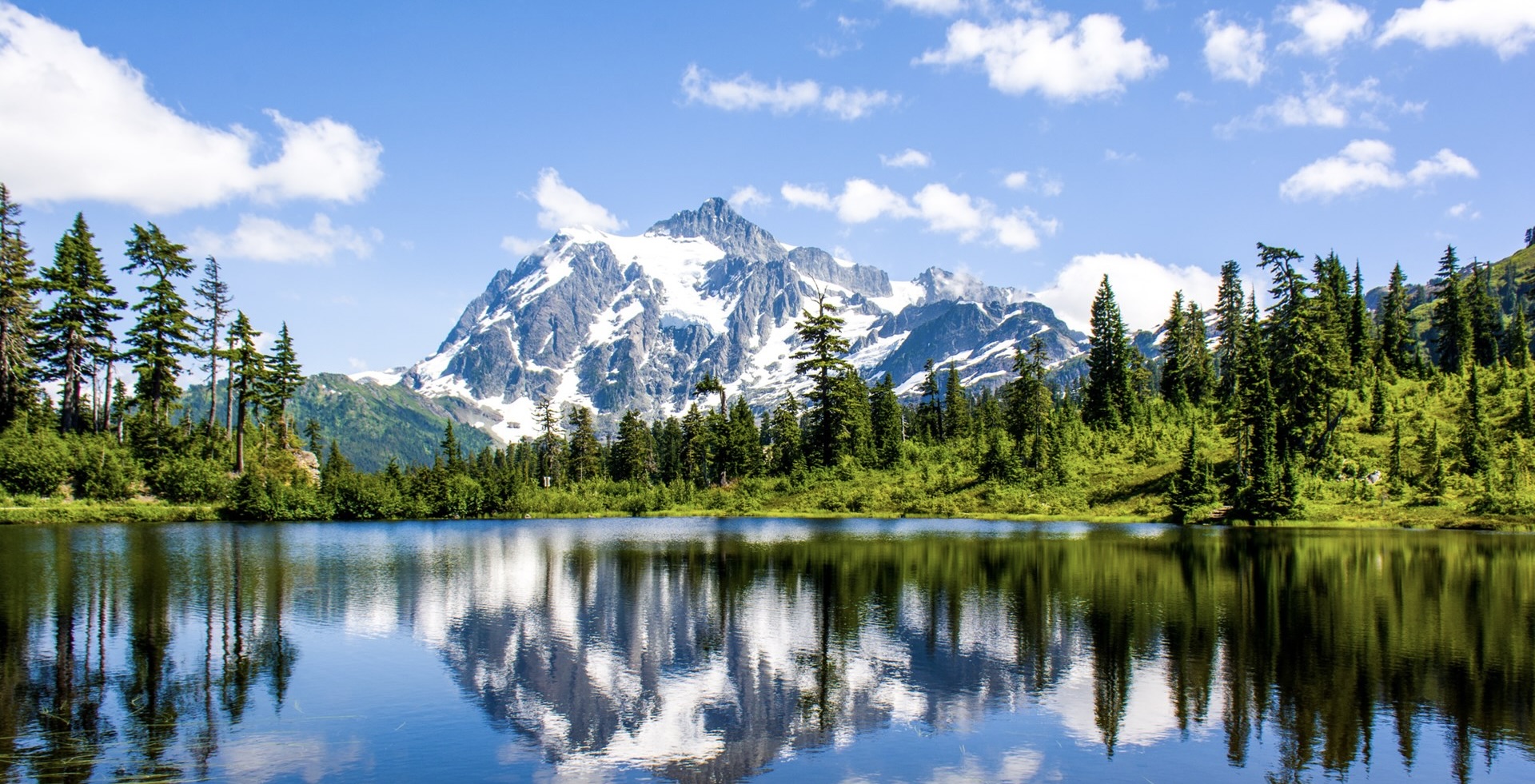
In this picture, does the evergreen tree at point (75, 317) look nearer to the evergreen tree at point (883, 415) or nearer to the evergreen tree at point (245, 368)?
the evergreen tree at point (245, 368)

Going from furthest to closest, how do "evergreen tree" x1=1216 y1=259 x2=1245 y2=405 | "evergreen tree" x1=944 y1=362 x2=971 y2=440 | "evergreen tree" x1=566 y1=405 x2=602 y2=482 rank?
"evergreen tree" x1=566 y1=405 x2=602 y2=482, "evergreen tree" x1=944 y1=362 x2=971 y2=440, "evergreen tree" x1=1216 y1=259 x2=1245 y2=405

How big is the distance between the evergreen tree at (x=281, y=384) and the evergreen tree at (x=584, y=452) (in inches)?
1644

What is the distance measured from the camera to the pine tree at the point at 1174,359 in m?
100

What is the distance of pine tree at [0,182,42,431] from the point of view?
68.6 metres

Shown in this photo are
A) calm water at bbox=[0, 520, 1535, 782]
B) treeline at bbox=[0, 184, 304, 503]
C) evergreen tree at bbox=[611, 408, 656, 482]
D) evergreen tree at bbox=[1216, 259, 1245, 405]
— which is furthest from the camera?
evergreen tree at bbox=[611, 408, 656, 482]

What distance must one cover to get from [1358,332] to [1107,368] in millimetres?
24941

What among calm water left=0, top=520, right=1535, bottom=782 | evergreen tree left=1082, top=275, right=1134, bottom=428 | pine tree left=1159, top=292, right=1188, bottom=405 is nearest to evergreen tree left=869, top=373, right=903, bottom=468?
evergreen tree left=1082, top=275, right=1134, bottom=428

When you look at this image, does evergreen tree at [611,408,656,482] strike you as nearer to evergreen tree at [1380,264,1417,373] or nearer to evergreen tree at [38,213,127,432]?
evergreen tree at [38,213,127,432]

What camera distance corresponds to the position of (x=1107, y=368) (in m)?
101

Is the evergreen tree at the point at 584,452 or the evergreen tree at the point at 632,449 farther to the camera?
the evergreen tree at the point at 584,452

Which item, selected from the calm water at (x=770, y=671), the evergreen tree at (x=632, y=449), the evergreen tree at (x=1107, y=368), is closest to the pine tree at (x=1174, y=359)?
the evergreen tree at (x=1107, y=368)

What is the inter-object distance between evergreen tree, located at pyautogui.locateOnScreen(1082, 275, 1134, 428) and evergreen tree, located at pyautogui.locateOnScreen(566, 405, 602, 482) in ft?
229

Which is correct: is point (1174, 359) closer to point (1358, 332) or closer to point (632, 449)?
point (1358, 332)

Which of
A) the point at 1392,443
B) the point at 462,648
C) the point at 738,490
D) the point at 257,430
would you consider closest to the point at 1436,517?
the point at 1392,443
